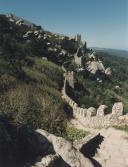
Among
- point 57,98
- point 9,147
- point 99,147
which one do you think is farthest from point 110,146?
point 57,98

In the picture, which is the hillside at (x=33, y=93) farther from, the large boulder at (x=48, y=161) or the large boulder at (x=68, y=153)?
the large boulder at (x=68, y=153)

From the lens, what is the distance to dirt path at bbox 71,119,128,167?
2314 cm

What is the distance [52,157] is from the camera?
62.6 ft

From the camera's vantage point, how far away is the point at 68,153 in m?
20.9

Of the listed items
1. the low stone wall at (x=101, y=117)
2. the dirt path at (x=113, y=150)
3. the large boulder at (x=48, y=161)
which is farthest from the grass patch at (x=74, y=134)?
the large boulder at (x=48, y=161)

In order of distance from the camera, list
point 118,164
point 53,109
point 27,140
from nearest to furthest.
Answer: point 27,140, point 118,164, point 53,109

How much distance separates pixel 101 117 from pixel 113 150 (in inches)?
166

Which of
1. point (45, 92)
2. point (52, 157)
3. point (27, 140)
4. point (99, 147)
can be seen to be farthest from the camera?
point (45, 92)

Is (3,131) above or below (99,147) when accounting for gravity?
above

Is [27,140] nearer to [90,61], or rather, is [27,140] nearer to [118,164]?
[118,164]

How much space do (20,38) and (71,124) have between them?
42.8 metres

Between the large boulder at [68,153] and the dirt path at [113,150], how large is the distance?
245 centimetres

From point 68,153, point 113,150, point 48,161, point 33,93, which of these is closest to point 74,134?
point 113,150

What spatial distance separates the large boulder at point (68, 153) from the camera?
2067cm
